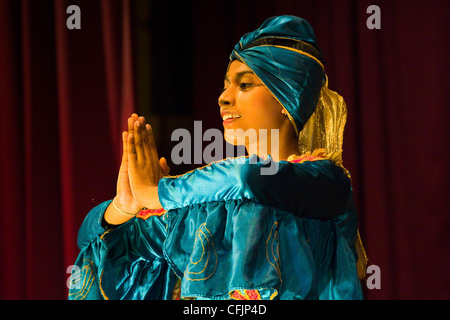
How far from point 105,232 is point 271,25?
1.82 ft

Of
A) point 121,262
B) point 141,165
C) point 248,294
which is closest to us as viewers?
point 248,294

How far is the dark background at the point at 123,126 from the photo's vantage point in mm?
1691

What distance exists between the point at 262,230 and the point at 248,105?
31cm

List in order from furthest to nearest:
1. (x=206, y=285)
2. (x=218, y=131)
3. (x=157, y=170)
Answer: (x=218, y=131)
(x=157, y=170)
(x=206, y=285)

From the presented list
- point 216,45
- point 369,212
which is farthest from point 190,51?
point 369,212

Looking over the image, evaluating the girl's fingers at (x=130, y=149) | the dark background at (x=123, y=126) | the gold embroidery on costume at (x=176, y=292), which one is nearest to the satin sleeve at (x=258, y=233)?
the girl's fingers at (x=130, y=149)

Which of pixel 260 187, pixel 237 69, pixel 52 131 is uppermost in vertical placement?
pixel 237 69

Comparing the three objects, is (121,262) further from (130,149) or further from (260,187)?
(260,187)

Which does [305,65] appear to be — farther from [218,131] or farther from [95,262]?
[218,131]

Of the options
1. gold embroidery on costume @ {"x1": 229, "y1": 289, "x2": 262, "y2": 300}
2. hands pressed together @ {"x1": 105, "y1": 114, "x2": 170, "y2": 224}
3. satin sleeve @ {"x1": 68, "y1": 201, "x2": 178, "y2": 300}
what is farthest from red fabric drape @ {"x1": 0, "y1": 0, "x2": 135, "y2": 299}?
gold embroidery on costume @ {"x1": 229, "y1": 289, "x2": 262, "y2": 300}

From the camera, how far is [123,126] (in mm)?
1828

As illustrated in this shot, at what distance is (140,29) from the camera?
192 cm

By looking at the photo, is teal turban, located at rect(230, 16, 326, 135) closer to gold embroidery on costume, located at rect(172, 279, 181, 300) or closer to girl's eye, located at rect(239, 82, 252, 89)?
girl's eye, located at rect(239, 82, 252, 89)

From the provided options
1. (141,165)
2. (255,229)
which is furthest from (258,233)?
(141,165)
